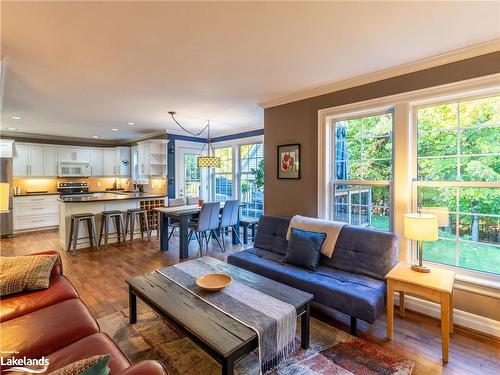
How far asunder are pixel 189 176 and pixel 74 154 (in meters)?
3.61

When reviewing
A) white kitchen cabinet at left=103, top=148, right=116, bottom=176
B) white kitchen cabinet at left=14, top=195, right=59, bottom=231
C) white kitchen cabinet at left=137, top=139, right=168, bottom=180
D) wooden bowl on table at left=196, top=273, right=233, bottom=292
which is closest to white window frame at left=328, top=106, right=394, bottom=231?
wooden bowl on table at left=196, top=273, right=233, bottom=292

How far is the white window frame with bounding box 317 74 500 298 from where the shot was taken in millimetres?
2328

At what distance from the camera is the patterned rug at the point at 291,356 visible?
1.83 m

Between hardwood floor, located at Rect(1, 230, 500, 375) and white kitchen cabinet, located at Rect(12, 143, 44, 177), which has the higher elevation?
white kitchen cabinet, located at Rect(12, 143, 44, 177)

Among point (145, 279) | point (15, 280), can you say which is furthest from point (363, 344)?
point (15, 280)

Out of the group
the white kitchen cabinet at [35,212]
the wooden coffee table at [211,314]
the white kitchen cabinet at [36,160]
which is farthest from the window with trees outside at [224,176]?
the white kitchen cabinet at [36,160]

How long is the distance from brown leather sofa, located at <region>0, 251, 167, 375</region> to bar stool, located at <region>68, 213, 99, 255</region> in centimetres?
293

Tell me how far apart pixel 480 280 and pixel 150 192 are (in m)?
6.89

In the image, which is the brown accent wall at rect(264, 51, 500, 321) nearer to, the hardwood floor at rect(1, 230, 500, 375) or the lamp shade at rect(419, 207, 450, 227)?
the hardwood floor at rect(1, 230, 500, 375)

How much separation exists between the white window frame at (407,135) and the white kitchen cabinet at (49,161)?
290 inches

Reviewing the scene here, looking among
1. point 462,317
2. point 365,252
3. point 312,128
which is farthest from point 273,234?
point 462,317

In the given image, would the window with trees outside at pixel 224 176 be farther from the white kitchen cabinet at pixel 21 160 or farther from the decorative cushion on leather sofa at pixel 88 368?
the decorative cushion on leather sofa at pixel 88 368

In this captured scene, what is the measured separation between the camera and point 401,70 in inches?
105

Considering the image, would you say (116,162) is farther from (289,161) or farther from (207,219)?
(289,161)
